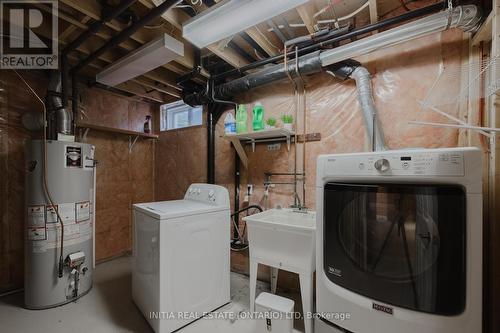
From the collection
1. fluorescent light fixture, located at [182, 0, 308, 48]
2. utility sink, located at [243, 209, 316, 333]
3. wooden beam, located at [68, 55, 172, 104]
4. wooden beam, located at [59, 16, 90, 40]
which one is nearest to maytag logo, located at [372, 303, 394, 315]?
utility sink, located at [243, 209, 316, 333]

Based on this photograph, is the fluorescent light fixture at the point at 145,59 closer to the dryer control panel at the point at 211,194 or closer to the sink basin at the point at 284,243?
the dryer control panel at the point at 211,194

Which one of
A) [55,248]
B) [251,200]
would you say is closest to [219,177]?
[251,200]

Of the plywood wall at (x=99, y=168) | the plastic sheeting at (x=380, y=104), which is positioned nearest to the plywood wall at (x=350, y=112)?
the plastic sheeting at (x=380, y=104)

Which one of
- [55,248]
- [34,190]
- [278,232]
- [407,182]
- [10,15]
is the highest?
[10,15]

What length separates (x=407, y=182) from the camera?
1072 mm

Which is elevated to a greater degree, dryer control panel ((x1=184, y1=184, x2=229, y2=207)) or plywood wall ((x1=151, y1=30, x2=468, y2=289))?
plywood wall ((x1=151, y1=30, x2=468, y2=289))

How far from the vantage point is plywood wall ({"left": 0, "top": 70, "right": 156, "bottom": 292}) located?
2273 mm

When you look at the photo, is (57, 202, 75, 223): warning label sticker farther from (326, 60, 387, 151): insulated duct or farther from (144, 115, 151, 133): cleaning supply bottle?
(326, 60, 387, 151): insulated duct

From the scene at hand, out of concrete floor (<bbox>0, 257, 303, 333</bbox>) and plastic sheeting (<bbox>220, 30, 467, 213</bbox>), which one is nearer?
plastic sheeting (<bbox>220, 30, 467, 213</bbox>)

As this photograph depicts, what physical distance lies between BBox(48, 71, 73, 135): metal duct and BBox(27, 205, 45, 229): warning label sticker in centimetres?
73

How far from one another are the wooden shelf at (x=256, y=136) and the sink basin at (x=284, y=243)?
2.63 feet

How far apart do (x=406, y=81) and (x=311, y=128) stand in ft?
2.69

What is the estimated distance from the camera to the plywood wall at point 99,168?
2.27 m

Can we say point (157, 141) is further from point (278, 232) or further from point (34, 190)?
point (278, 232)
